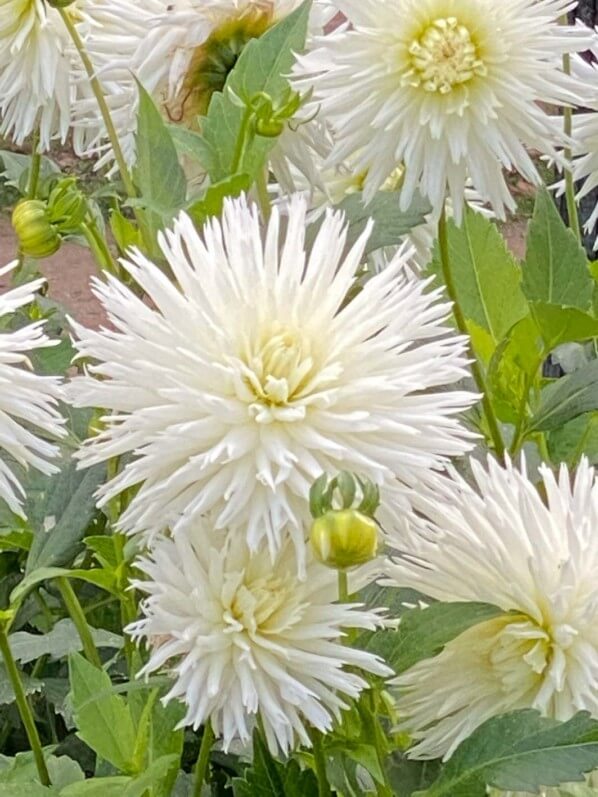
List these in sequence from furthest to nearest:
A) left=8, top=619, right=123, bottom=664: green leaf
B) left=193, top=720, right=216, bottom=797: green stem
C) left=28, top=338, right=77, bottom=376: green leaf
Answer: left=28, top=338, right=77, bottom=376: green leaf, left=8, top=619, right=123, bottom=664: green leaf, left=193, top=720, right=216, bottom=797: green stem

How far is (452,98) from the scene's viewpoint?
597 millimetres

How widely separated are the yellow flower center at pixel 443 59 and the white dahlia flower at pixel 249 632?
0.26 m

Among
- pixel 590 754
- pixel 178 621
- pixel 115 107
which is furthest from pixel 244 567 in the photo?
pixel 115 107

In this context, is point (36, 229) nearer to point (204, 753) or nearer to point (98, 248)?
point (98, 248)

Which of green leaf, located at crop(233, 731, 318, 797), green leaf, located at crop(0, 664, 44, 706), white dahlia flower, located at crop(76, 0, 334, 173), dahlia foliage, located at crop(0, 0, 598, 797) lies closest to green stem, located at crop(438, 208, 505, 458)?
dahlia foliage, located at crop(0, 0, 598, 797)

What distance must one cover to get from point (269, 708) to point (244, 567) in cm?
5

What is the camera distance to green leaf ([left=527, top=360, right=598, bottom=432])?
25.2 inches

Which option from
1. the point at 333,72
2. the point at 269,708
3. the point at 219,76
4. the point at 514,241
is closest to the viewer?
the point at 269,708

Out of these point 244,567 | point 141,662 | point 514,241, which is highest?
point 244,567

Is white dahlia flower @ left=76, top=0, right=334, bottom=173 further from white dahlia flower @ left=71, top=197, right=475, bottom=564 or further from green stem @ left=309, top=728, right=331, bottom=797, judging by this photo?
green stem @ left=309, top=728, right=331, bottom=797

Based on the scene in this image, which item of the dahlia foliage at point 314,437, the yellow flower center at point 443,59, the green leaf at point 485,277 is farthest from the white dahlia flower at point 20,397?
the green leaf at point 485,277

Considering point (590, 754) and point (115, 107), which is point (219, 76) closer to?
point (115, 107)

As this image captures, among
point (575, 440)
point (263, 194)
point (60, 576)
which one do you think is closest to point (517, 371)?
point (575, 440)

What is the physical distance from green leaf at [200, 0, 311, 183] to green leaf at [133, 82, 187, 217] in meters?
0.02
